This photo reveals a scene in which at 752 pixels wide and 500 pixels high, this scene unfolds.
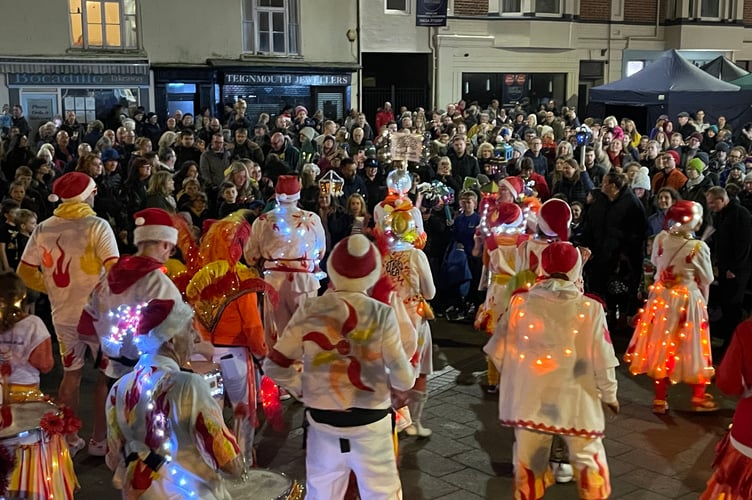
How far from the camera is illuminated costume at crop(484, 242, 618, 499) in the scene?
16.9 feet

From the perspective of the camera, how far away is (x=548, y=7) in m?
28.1

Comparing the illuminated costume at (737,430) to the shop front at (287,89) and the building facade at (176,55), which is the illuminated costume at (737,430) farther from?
the building facade at (176,55)

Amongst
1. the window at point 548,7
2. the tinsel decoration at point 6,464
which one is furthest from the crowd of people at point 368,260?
the window at point 548,7

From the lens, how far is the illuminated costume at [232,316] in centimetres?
611

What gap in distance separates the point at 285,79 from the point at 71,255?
59.4ft

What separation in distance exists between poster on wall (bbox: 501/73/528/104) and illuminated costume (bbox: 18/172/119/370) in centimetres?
2240

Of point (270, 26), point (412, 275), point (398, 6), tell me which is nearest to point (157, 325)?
point (412, 275)

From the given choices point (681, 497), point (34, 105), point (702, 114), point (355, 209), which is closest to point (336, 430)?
point (681, 497)

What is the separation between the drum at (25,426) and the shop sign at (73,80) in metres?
18.1

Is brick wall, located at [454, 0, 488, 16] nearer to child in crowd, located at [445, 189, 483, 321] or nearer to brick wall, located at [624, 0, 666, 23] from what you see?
brick wall, located at [624, 0, 666, 23]

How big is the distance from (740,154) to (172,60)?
1480cm

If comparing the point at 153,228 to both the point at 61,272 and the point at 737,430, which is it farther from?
the point at 737,430

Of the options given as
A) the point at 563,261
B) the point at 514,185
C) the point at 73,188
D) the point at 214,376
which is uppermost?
the point at 73,188

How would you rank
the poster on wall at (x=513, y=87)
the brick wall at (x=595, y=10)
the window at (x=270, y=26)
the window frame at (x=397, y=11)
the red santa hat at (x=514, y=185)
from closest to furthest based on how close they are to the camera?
the red santa hat at (x=514, y=185)
the window at (x=270, y=26)
the window frame at (x=397, y=11)
the poster on wall at (x=513, y=87)
the brick wall at (x=595, y=10)
